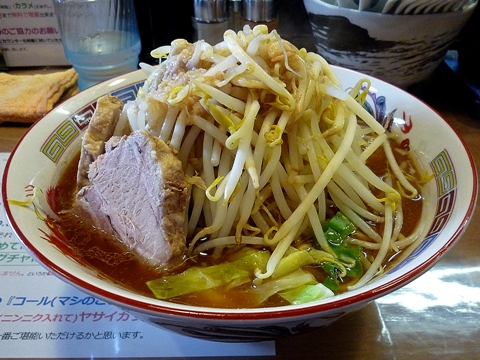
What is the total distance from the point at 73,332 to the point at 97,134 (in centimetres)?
54

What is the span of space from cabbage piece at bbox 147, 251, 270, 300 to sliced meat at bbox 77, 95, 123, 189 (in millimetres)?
410

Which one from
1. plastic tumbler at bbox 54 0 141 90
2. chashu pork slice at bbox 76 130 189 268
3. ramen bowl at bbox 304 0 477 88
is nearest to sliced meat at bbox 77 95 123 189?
chashu pork slice at bbox 76 130 189 268

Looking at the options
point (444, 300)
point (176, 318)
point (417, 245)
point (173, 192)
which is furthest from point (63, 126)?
point (444, 300)

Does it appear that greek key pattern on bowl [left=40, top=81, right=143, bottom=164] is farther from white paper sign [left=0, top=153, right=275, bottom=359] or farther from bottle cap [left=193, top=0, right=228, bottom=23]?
bottle cap [left=193, top=0, right=228, bottom=23]

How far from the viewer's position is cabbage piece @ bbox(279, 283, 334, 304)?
3.05 feet

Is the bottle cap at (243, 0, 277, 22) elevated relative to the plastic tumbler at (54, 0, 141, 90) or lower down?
elevated

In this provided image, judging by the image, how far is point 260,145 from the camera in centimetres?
107

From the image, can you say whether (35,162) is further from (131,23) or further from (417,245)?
(131,23)

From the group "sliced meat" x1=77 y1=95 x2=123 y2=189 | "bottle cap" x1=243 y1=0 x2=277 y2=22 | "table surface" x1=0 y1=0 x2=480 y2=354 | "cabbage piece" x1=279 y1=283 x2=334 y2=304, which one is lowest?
"table surface" x1=0 y1=0 x2=480 y2=354

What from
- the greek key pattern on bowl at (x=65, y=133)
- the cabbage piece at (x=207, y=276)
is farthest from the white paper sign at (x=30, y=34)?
the cabbage piece at (x=207, y=276)

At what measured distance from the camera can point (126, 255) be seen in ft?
3.65

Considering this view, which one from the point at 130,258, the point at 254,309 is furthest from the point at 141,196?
the point at 254,309

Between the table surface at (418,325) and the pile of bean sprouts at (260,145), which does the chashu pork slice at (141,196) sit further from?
the table surface at (418,325)

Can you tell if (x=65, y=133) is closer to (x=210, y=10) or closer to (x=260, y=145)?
(x=260, y=145)
